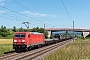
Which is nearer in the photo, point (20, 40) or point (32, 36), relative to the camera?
point (20, 40)

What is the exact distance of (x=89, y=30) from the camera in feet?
474

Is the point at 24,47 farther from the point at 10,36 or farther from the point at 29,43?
the point at 10,36

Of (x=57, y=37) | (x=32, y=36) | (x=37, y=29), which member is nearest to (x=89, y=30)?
(x=37, y=29)

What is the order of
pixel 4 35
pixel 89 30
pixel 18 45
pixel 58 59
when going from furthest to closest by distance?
pixel 89 30, pixel 4 35, pixel 18 45, pixel 58 59

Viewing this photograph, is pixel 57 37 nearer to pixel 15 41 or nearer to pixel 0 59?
pixel 15 41

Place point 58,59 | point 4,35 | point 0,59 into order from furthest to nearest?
point 4,35 → point 0,59 → point 58,59

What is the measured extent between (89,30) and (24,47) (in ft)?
382

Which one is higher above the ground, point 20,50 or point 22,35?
point 22,35

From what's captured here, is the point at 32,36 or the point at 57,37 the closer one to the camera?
the point at 32,36

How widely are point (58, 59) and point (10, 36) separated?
103 meters

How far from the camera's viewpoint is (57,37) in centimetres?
7794

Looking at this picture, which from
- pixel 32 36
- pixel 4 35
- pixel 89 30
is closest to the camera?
pixel 32 36

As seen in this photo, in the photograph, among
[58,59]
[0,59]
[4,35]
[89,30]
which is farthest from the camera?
[89,30]

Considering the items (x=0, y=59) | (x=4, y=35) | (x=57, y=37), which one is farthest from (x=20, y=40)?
(x=4, y=35)
